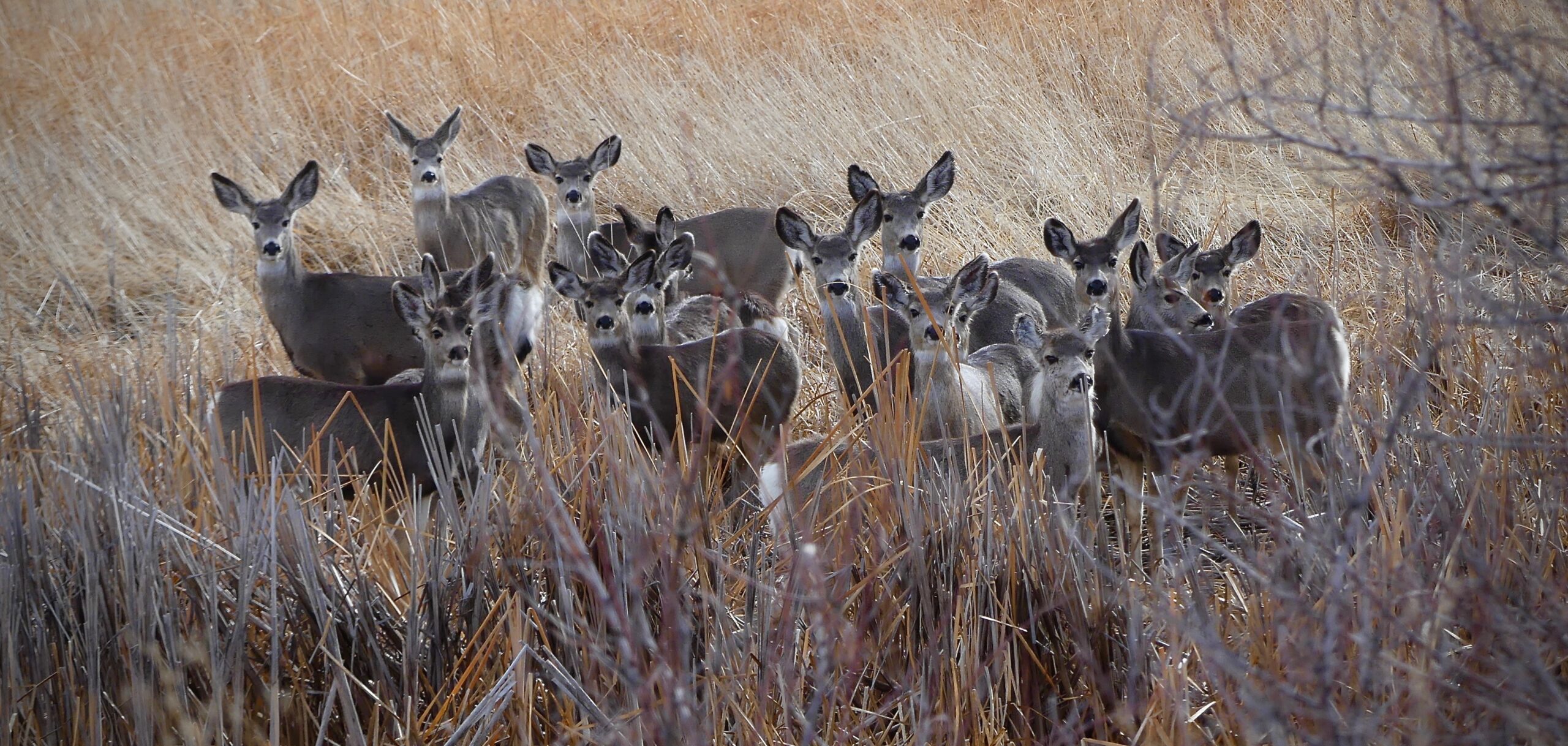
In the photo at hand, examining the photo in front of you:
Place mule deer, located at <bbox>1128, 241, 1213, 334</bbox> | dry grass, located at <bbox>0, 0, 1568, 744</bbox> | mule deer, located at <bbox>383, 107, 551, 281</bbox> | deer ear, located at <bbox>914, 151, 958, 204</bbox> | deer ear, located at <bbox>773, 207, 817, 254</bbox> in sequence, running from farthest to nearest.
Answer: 1. mule deer, located at <bbox>383, 107, 551, 281</bbox>
2. deer ear, located at <bbox>914, 151, 958, 204</bbox>
3. deer ear, located at <bbox>773, 207, 817, 254</bbox>
4. mule deer, located at <bbox>1128, 241, 1213, 334</bbox>
5. dry grass, located at <bbox>0, 0, 1568, 744</bbox>

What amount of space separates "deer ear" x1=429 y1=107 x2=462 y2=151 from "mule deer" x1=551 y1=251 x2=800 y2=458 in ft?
10.3

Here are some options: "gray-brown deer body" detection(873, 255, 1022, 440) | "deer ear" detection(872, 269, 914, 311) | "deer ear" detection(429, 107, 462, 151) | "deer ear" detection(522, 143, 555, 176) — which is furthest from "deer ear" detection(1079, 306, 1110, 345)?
"deer ear" detection(429, 107, 462, 151)

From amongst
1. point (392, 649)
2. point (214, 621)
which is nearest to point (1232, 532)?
point (392, 649)

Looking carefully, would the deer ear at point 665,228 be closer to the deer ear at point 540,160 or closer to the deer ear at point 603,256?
the deer ear at point 603,256

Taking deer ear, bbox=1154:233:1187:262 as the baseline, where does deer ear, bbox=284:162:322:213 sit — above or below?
above

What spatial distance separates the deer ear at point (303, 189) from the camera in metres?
7.79

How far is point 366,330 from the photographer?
732 centimetres

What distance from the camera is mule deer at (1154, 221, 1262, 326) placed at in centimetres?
640

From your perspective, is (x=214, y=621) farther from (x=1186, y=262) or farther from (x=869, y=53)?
(x=869, y=53)

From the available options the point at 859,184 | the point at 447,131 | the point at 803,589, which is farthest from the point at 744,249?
the point at 803,589

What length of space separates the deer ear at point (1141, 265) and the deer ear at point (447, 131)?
15.4ft

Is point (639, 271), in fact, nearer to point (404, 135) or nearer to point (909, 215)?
point (909, 215)

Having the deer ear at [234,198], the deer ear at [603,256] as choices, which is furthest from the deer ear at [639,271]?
the deer ear at [234,198]

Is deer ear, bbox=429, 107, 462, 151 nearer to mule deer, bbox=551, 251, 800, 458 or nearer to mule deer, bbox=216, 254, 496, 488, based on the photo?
mule deer, bbox=551, 251, 800, 458
